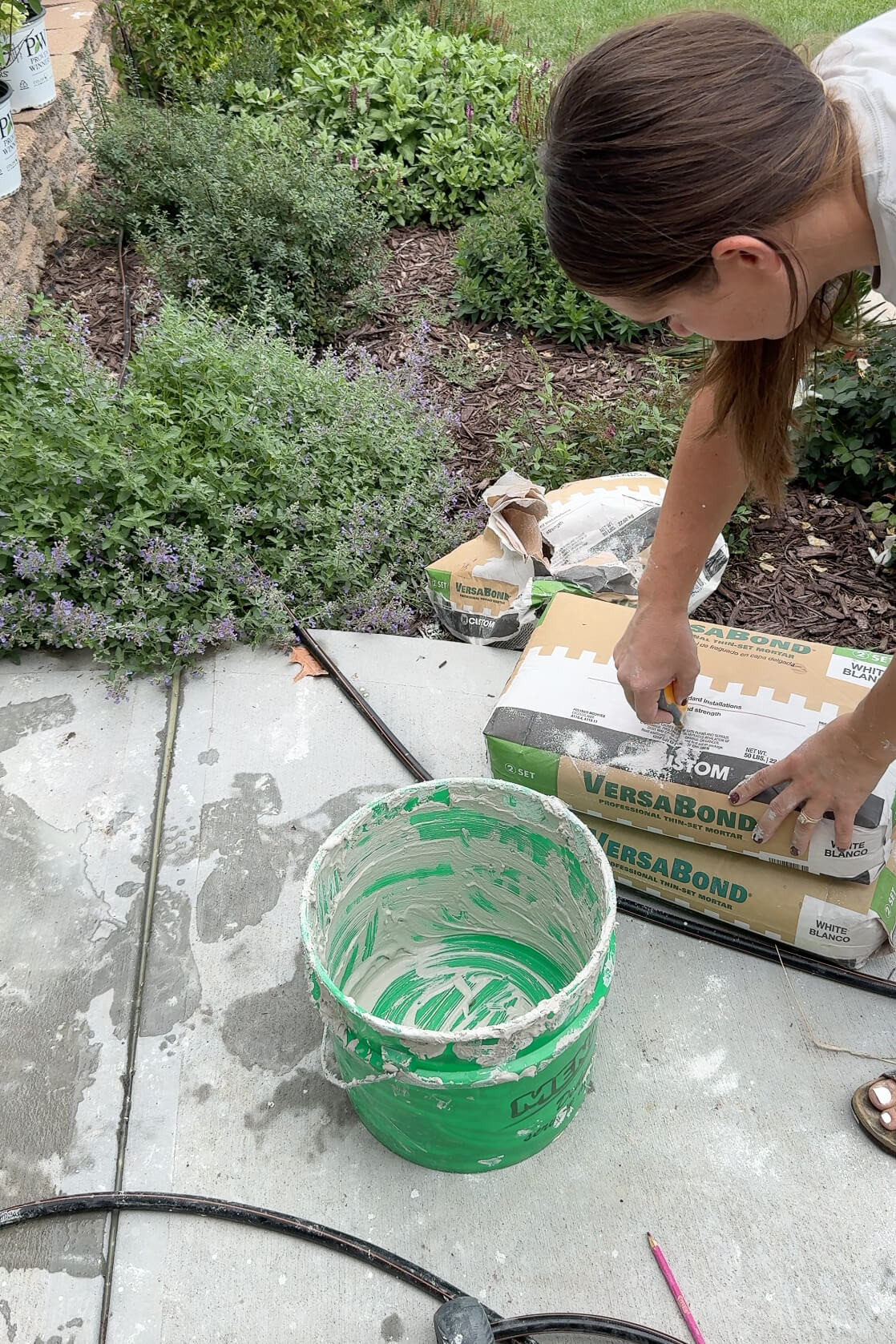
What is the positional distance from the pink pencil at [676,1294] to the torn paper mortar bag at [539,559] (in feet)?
4.74

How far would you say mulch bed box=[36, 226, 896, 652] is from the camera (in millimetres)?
2760

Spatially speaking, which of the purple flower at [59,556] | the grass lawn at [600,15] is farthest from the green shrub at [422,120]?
the purple flower at [59,556]

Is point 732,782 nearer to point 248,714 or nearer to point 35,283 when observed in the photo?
point 248,714

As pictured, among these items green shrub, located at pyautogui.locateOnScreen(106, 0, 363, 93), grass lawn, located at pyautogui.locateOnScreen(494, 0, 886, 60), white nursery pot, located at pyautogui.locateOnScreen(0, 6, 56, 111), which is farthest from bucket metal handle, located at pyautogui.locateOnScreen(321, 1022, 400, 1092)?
grass lawn, located at pyautogui.locateOnScreen(494, 0, 886, 60)

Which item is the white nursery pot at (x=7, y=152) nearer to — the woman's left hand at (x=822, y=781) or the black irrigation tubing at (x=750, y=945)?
the black irrigation tubing at (x=750, y=945)

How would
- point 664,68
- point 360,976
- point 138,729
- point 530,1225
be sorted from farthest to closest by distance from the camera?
point 138,729
point 360,976
point 530,1225
point 664,68

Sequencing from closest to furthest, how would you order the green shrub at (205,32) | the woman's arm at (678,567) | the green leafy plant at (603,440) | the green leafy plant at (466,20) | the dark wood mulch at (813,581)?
1. the woman's arm at (678,567)
2. the dark wood mulch at (813,581)
3. the green leafy plant at (603,440)
4. the green shrub at (205,32)
5. the green leafy plant at (466,20)

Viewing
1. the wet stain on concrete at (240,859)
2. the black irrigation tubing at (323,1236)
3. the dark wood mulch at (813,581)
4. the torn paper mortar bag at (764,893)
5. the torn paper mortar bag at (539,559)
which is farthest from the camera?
the dark wood mulch at (813,581)

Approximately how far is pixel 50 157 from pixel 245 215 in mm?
1407

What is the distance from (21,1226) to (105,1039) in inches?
12.5

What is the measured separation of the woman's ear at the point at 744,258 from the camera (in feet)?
3.70

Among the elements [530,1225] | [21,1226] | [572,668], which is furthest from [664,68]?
[21,1226]

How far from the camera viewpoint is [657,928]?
6.34 ft

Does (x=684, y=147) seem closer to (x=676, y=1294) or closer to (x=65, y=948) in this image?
(x=676, y=1294)
